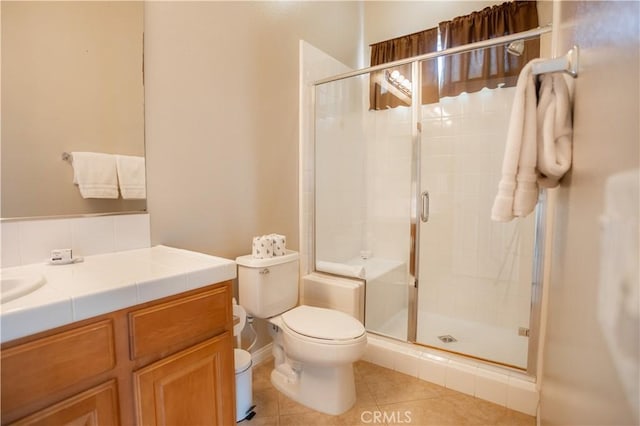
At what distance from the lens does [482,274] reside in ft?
8.02

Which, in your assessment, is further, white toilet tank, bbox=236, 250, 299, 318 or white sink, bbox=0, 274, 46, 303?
white toilet tank, bbox=236, 250, 299, 318

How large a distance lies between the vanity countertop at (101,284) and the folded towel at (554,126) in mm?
1032

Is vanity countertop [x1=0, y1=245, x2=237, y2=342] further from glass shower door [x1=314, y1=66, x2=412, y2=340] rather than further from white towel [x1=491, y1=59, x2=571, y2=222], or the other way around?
glass shower door [x1=314, y1=66, x2=412, y2=340]

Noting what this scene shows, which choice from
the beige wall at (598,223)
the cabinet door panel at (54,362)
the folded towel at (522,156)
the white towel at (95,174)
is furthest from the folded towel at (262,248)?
the beige wall at (598,223)

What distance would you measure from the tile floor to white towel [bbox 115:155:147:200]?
1.18m

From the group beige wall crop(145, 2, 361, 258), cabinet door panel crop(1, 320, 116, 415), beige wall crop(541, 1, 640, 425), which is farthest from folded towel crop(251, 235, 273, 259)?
beige wall crop(541, 1, 640, 425)

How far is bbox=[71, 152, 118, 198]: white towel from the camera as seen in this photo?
1225 mm

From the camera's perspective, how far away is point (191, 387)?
104 cm

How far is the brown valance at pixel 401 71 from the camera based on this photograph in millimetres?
2268

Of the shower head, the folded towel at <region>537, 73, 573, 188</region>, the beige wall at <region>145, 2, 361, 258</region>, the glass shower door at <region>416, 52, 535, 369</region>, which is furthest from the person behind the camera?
the glass shower door at <region>416, 52, 535, 369</region>

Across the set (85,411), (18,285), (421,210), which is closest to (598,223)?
(85,411)

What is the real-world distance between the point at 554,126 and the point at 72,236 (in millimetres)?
1641

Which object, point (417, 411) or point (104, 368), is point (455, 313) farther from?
point (104, 368)

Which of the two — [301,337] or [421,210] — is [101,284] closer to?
[301,337]
